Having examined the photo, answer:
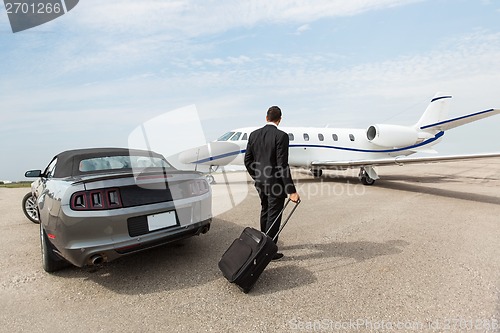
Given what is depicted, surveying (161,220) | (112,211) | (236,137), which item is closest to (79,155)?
(112,211)

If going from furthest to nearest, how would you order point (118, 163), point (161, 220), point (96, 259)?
point (118, 163), point (161, 220), point (96, 259)

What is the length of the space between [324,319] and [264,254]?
0.83 m

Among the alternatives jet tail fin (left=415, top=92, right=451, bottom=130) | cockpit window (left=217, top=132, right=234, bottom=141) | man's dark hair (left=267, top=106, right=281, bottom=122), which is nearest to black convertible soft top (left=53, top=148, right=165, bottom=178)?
man's dark hair (left=267, top=106, right=281, bottom=122)

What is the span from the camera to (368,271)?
11.0 feet

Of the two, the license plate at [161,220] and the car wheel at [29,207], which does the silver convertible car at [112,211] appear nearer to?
the license plate at [161,220]

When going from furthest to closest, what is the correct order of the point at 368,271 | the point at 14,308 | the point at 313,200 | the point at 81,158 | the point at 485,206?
1. the point at 313,200
2. the point at 485,206
3. the point at 81,158
4. the point at 368,271
5. the point at 14,308

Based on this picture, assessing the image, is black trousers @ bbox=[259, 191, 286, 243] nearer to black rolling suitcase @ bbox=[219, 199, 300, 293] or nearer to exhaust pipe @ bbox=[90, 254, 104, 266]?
black rolling suitcase @ bbox=[219, 199, 300, 293]

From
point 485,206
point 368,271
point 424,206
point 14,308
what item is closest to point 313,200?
point 424,206

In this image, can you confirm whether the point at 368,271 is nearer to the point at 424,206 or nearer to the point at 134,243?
the point at 134,243

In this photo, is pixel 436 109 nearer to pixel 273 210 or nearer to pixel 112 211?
pixel 273 210

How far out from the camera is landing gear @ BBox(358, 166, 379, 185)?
1131 cm

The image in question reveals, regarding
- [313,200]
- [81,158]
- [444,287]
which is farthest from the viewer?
[313,200]

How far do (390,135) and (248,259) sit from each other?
13.5 metres

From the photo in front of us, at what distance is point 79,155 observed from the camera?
4.00m
